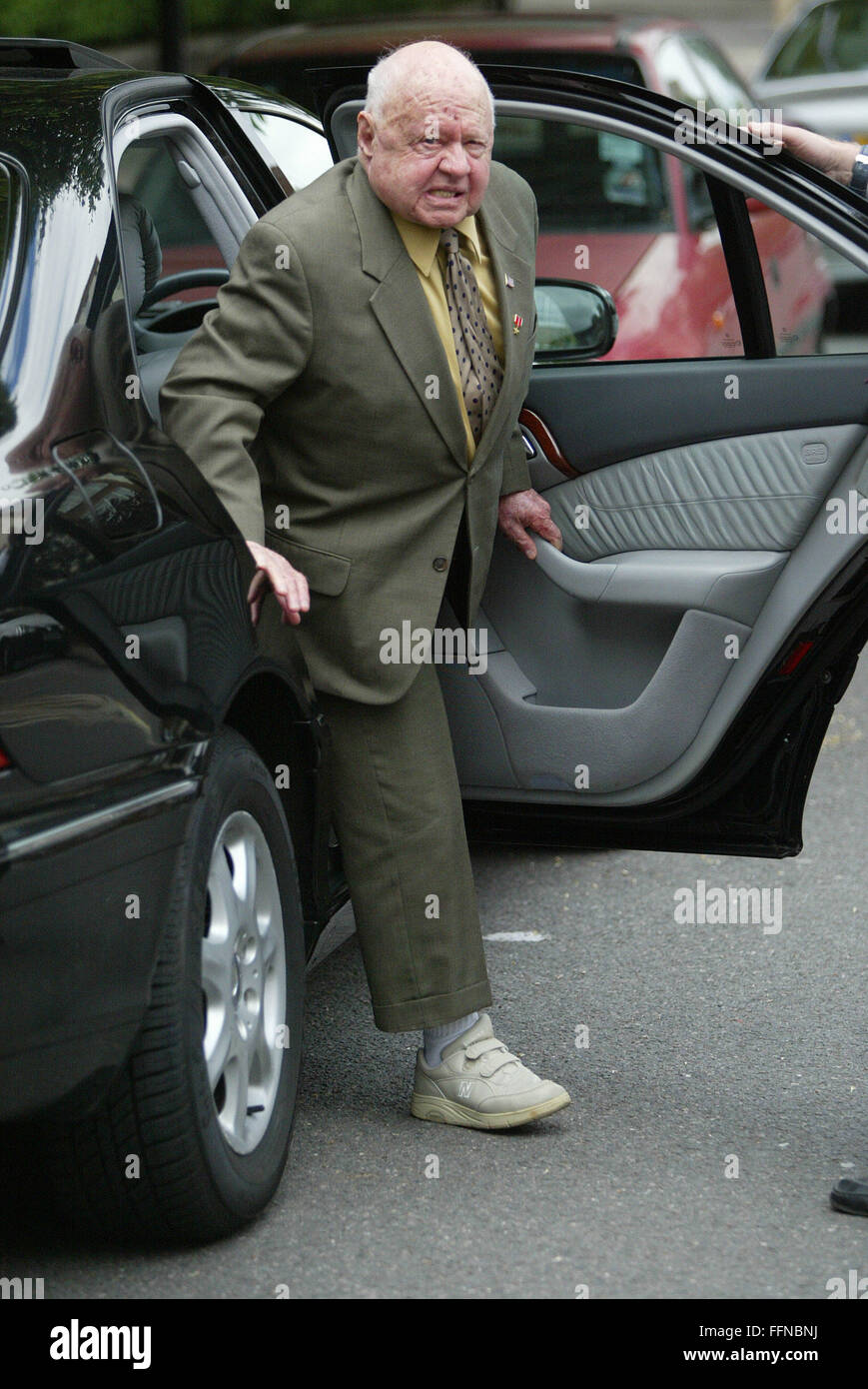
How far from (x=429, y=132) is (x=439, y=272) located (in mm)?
243

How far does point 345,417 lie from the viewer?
10.5 ft

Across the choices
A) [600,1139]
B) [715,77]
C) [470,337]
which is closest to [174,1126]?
[600,1139]

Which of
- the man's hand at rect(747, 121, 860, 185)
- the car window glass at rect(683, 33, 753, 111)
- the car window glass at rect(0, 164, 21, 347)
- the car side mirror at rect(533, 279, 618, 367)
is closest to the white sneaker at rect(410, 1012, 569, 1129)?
the car side mirror at rect(533, 279, 618, 367)

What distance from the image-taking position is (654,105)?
352 cm

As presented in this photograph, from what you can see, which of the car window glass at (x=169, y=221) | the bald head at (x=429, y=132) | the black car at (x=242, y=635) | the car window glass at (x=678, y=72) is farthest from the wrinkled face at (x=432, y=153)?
the car window glass at (x=678, y=72)

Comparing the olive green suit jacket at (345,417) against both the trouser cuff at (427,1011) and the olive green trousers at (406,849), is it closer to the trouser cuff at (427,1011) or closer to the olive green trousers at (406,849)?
the olive green trousers at (406,849)

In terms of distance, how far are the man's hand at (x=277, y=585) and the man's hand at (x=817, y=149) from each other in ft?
3.97

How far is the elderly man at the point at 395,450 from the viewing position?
3131 mm

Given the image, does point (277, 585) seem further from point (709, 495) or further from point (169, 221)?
point (169, 221)

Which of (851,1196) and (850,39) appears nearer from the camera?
(851,1196)

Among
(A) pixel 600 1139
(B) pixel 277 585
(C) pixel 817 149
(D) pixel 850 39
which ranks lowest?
(A) pixel 600 1139

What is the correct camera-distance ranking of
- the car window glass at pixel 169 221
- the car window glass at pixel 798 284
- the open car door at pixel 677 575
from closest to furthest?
the open car door at pixel 677 575, the car window glass at pixel 798 284, the car window glass at pixel 169 221

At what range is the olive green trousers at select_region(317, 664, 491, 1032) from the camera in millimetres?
3416

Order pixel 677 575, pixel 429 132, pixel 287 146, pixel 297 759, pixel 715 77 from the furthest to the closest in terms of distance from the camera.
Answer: pixel 715 77 < pixel 287 146 < pixel 677 575 < pixel 297 759 < pixel 429 132
